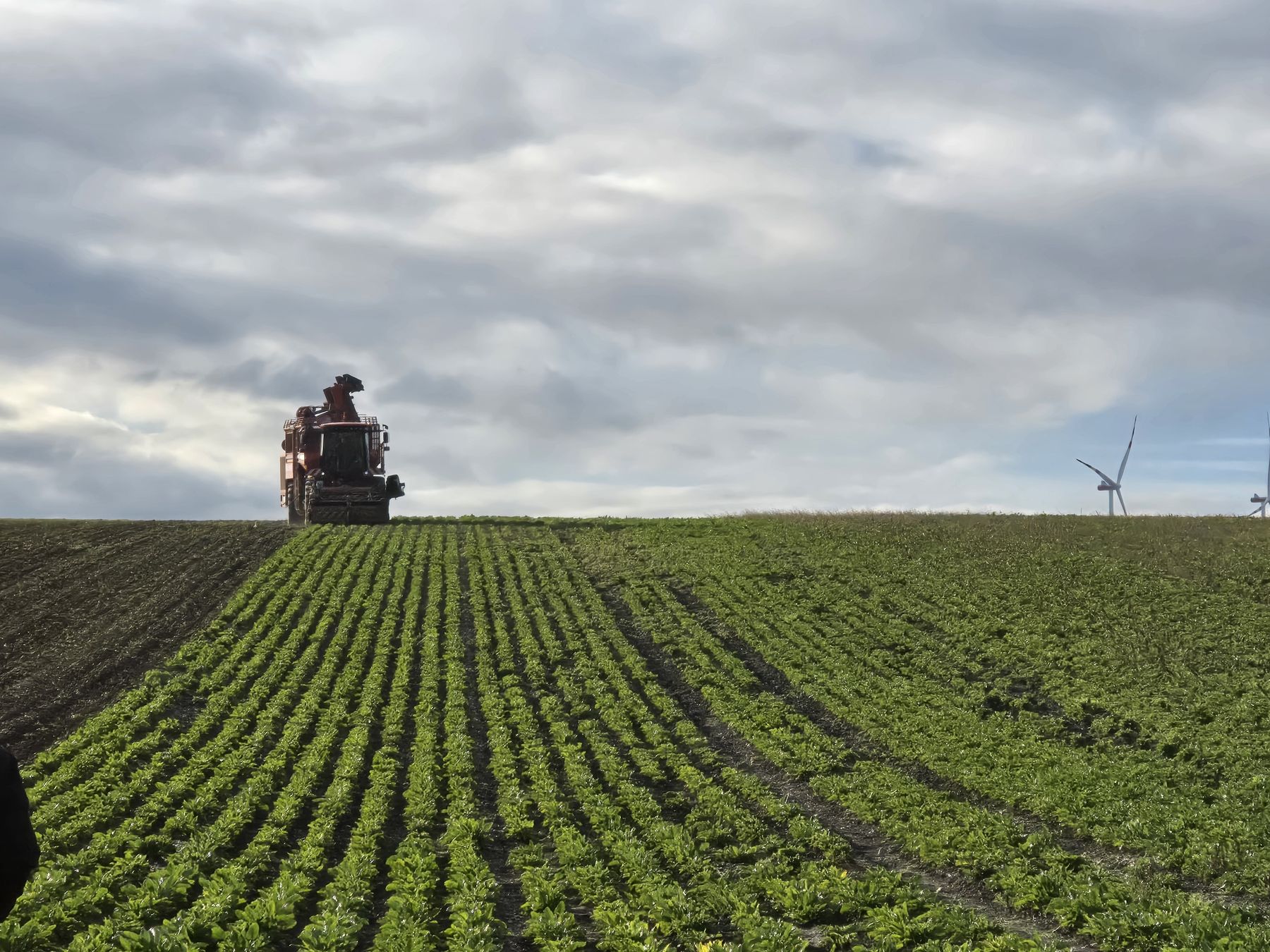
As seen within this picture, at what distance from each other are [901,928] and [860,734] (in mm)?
11736

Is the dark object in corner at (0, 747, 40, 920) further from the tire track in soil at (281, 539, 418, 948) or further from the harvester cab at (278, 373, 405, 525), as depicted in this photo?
the harvester cab at (278, 373, 405, 525)

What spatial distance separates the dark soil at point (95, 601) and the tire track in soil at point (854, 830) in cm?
1401

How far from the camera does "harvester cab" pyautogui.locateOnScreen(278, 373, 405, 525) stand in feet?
170

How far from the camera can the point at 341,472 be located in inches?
2073

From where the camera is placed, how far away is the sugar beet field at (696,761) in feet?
42.8

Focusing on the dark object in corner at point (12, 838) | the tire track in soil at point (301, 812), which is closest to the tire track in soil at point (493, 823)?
the tire track in soil at point (301, 812)

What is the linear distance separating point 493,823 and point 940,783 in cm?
834

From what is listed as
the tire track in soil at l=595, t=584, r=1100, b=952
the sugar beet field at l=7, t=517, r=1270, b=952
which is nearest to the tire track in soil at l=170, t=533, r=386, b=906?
the sugar beet field at l=7, t=517, r=1270, b=952

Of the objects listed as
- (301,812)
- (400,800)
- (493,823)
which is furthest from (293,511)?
(493,823)

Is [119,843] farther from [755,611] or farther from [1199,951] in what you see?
[755,611]

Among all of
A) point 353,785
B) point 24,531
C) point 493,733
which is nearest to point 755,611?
point 493,733

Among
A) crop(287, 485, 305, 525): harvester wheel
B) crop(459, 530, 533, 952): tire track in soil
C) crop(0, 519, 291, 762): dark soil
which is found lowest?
crop(459, 530, 533, 952): tire track in soil

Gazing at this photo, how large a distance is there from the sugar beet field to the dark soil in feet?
2.83

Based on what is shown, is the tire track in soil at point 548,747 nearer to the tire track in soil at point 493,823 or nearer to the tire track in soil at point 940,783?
the tire track in soil at point 493,823
